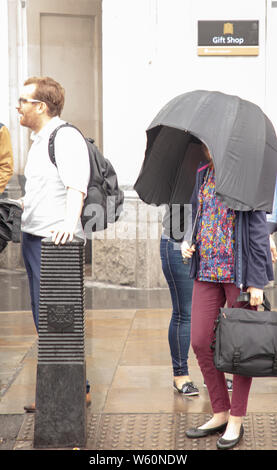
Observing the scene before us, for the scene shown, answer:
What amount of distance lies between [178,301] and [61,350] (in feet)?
3.74

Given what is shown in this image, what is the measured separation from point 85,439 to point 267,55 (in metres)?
5.82

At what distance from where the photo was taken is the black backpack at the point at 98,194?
484 centimetres

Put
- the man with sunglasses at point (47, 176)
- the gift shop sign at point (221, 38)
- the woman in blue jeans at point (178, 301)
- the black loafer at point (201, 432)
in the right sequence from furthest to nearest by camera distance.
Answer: the gift shop sign at point (221, 38) → the woman in blue jeans at point (178, 301) → the man with sunglasses at point (47, 176) → the black loafer at point (201, 432)

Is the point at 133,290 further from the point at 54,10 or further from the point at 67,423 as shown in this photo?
the point at 67,423

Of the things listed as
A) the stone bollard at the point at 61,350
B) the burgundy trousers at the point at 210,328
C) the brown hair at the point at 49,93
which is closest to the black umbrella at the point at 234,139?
the burgundy trousers at the point at 210,328

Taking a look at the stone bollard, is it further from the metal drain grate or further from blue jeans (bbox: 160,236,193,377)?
blue jeans (bbox: 160,236,193,377)

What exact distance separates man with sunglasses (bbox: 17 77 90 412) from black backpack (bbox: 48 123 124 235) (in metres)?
0.06

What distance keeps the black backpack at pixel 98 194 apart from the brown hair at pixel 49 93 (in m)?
0.18

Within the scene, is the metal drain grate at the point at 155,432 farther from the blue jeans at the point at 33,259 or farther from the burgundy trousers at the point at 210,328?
the blue jeans at the point at 33,259

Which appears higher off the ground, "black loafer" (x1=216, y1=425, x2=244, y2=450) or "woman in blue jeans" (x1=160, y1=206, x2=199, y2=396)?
"woman in blue jeans" (x1=160, y1=206, x2=199, y2=396)

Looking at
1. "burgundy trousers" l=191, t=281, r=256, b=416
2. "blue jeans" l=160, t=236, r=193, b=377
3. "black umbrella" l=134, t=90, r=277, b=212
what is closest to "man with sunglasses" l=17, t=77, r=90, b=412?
"black umbrella" l=134, t=90, r=277, b=212

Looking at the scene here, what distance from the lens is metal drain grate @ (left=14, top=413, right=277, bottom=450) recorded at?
4.44m

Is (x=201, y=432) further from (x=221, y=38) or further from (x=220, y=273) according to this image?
(x=221, y=38)

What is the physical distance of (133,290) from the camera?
908 centimetres
